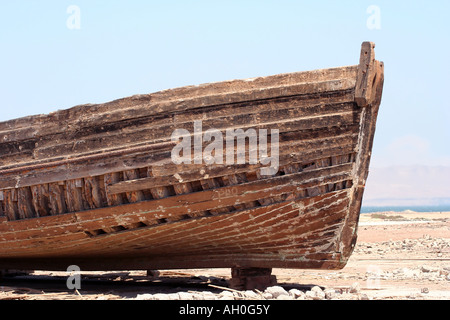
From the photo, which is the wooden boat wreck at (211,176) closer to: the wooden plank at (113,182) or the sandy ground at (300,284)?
the wooden plank at (113,182)

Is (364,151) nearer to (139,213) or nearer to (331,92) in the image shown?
(331,92)

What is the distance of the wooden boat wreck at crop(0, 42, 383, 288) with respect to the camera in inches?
301

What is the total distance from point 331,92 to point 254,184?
5.03 feet

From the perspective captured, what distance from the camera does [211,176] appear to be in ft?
25.5

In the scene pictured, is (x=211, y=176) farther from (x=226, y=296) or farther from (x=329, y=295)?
(x=329, y=295)

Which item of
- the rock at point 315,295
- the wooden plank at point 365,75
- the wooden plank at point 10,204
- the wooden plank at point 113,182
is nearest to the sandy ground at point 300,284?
the rock at point 315,295

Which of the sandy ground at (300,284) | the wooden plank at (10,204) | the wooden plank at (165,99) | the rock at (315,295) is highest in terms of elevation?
the wooden plank at (165,99)

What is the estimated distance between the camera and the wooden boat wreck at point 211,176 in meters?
7.64

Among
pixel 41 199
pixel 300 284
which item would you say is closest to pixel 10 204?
pixel 41 199

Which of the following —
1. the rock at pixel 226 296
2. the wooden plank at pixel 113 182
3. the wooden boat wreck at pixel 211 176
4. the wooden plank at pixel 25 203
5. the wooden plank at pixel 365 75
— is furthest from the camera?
the wooden plank at pixel 25 203

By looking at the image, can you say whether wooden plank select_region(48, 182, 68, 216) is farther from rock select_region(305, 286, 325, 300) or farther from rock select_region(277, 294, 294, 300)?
rock select_region(305, 286, 325, 300)

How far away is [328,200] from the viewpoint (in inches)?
307

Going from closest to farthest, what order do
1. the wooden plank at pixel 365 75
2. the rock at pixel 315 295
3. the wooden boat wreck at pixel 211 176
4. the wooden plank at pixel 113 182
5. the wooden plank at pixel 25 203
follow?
the rock at pixel 315 295, the wooden plank at pixel 365 75, the wooden boat wreck at pixel 211 176, the wooden plank at pixel 113 182, the wooden plank at pixel 25 203

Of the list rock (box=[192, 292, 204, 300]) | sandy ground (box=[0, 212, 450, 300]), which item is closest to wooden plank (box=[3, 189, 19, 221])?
sandy ground (box=[0, 212, 450, 300])
